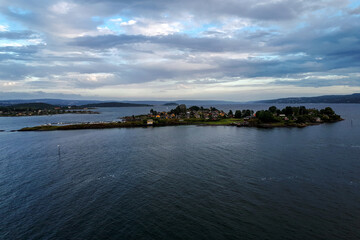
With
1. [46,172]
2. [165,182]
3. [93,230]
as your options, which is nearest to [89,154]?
[46,172]

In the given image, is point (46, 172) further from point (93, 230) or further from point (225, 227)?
point (225, 227)

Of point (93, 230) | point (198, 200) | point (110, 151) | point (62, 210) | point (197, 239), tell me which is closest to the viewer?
point (197, 239)

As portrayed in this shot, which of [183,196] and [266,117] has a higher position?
[266,117]

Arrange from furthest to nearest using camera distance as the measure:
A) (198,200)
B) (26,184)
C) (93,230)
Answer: (26,184), (198,200), (93,230)

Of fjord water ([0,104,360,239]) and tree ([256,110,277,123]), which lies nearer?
fjord water ([0,104,360,239])

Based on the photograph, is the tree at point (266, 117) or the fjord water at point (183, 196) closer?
the fjord water at point (183, 196)

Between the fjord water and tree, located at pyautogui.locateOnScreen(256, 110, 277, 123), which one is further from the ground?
tree, located at pyautogui.locateOnScreen(256, 110, 277, 123)

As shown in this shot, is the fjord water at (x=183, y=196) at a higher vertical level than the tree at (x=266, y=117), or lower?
lower

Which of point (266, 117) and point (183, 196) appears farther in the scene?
point (266, 117)
